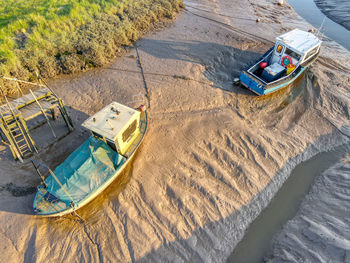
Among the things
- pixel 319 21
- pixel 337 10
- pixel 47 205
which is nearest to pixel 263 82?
pixel 47 205

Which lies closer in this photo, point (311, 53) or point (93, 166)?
point (93, 166)

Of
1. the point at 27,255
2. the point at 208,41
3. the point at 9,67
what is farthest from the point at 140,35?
the point at 27,255

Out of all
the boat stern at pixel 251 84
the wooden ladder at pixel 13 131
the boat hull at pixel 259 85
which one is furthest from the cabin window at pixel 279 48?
the wooden ladder at pixel 13 131

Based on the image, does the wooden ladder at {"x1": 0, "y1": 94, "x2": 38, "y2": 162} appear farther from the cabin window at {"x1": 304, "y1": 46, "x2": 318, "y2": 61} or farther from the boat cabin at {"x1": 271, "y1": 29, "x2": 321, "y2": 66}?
the cabin window at {"x1": 304, "y1": 46, "x2": 318, "y2": 61}

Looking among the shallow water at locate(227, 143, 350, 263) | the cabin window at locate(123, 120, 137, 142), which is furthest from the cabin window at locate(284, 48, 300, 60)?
the cabin window at locate(123, 120, 137, 142)

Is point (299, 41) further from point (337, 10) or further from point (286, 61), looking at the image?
point (337, 10)

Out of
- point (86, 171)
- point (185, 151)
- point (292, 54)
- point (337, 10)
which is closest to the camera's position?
point (86, 171)
